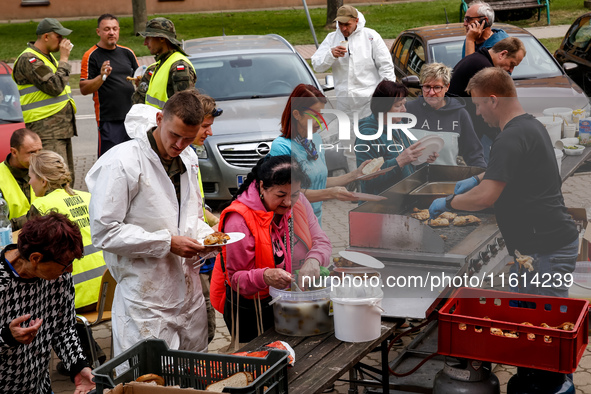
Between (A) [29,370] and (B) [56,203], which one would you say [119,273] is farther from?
(B) [56,203]

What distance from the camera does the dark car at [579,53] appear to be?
10.6 meters

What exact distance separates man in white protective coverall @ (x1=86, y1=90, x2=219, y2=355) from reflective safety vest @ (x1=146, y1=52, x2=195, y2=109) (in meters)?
2.97

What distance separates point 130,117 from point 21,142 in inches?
90.7

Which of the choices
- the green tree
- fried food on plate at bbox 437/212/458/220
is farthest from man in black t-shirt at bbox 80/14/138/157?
the green tree

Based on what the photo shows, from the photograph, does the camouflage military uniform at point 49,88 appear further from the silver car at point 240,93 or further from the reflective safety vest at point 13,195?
the reflective safety vest at point 13,195

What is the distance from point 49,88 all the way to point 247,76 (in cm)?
250

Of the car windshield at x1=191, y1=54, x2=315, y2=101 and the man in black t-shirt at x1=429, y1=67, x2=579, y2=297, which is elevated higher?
the car windshield at x1=191, y1=54, x2=315, y2=101

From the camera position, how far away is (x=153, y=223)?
12.0 feet

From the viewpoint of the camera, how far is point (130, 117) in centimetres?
382

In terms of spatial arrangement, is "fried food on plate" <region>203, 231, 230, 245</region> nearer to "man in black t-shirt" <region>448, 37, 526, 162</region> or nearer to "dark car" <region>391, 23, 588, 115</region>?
"man in black t-shirt" <region>448, 37, 526, 162</region>

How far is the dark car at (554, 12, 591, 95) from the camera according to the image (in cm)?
1057

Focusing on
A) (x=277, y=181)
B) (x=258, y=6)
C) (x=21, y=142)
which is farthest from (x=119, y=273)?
(x=258, y=6)

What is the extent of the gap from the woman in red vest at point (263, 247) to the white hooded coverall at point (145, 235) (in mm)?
204

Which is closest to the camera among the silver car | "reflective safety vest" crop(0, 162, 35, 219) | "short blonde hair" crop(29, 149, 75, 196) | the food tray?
the food tray
